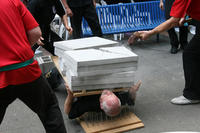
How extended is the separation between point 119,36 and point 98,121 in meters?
4.68

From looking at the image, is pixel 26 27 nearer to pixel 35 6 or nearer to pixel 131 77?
pixel 131 77

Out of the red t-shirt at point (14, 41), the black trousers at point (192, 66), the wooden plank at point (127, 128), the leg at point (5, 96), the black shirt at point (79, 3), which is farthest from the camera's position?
the black shirt at point (79, 3)

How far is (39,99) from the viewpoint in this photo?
2139 mm

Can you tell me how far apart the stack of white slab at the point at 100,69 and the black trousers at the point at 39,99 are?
1.82 ft

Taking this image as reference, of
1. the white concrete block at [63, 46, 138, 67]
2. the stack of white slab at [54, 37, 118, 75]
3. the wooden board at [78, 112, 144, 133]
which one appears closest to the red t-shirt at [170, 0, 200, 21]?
the white concrete block at [63, 46, 138, 67]

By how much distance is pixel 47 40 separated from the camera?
4250 millimetres

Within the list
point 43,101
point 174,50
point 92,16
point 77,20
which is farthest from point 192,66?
point 77,20

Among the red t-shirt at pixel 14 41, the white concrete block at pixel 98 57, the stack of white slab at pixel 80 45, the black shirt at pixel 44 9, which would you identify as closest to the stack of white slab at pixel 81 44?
the stack of white slab at pixel 80 45

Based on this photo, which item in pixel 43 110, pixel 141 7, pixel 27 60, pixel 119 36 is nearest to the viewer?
pixel 27 60

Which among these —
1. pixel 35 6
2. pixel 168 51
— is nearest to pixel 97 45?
pixel 35 6

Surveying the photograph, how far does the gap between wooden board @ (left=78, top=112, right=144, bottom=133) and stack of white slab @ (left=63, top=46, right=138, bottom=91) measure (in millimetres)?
431

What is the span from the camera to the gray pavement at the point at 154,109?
304 cm

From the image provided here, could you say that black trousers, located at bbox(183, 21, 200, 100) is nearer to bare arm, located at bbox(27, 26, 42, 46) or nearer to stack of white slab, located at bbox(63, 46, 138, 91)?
stack of white slab, located at bbox(63, 46, 138, 91)

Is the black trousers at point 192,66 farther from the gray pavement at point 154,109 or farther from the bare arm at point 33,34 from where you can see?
the bare arm at point 33,34
